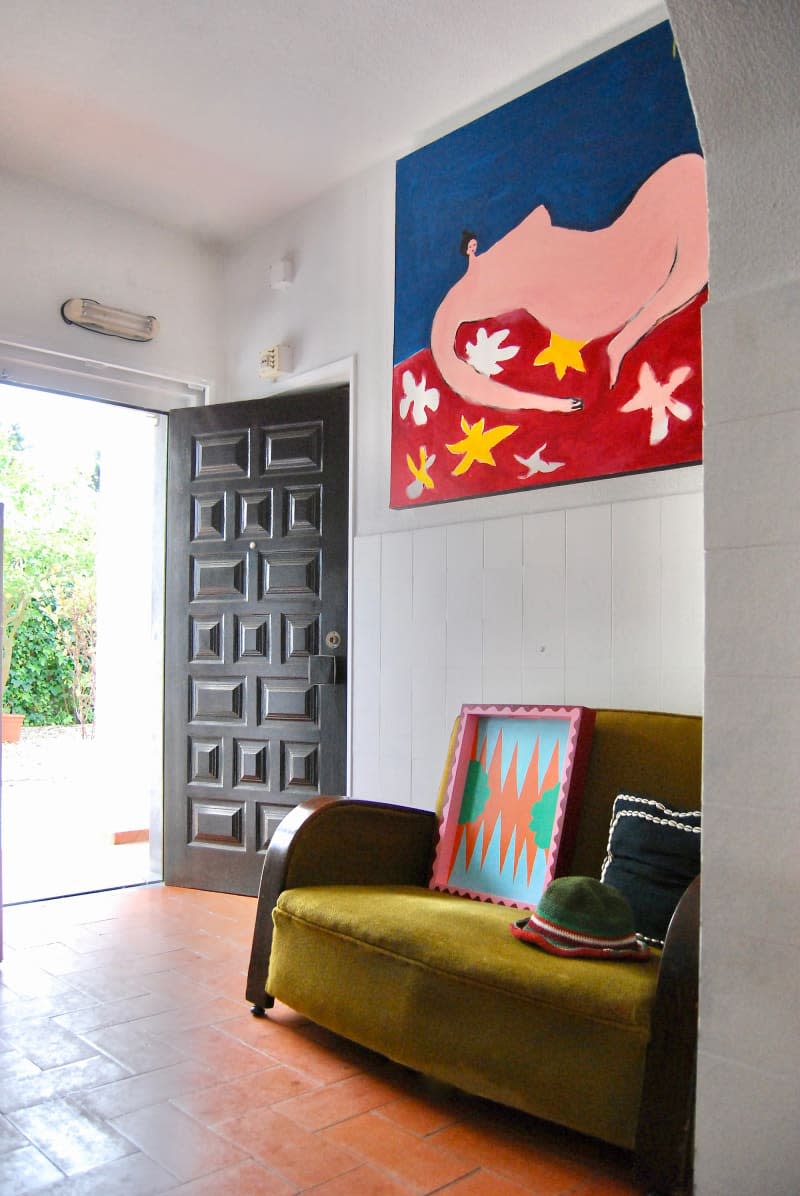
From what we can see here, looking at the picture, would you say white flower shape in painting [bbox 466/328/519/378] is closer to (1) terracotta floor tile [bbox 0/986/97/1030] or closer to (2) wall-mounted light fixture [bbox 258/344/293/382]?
(2) wall-mounted light fixture [bbox 258/344/293/382]

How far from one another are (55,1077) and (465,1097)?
3.19 feet

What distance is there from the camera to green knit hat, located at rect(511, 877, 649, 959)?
2.07 metres

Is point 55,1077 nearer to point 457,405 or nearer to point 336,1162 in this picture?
point 336,1162

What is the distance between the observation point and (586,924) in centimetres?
208

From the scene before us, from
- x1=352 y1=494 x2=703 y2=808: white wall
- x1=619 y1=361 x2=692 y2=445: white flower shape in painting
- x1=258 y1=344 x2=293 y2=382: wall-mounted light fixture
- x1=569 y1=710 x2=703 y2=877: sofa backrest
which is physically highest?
x1=258 y1=344 x2=293 y2=382: wall-mounted light fixture

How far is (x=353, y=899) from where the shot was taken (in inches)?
99.7

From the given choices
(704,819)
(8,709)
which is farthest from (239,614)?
(8,709)

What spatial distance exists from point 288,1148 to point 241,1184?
16 cm

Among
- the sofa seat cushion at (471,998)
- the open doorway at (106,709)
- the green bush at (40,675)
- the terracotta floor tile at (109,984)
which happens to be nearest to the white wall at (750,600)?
the sofa seat cushion at (471,998)

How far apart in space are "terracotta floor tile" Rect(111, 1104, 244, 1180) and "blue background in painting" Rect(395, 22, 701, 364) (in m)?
2.68

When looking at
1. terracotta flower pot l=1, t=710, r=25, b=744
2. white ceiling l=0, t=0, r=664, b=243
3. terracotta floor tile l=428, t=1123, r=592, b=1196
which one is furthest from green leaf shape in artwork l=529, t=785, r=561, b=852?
terracotta flower pot l=1, t=710, r=25, b=744

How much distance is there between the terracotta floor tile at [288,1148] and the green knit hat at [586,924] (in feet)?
1.97

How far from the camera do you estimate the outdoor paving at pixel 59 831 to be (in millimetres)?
4480

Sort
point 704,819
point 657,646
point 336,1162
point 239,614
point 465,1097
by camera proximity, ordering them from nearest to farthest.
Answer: point 704,819
point 336,1162
point 465,1097
point 657,646
point 239,614
